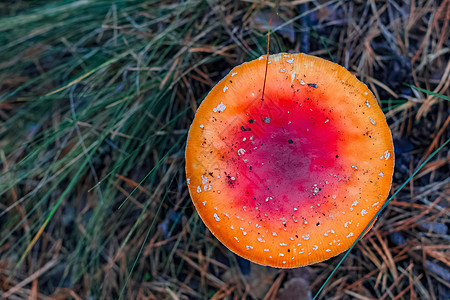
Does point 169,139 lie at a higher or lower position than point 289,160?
lower

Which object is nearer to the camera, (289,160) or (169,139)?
(289,160)

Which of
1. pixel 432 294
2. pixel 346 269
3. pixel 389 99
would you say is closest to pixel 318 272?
pixel 346 269

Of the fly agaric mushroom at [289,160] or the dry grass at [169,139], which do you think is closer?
the fly agaric mushroom at [289,160]

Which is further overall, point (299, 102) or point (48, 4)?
point (48, 4)

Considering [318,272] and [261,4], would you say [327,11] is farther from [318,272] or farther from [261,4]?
[318,272]
